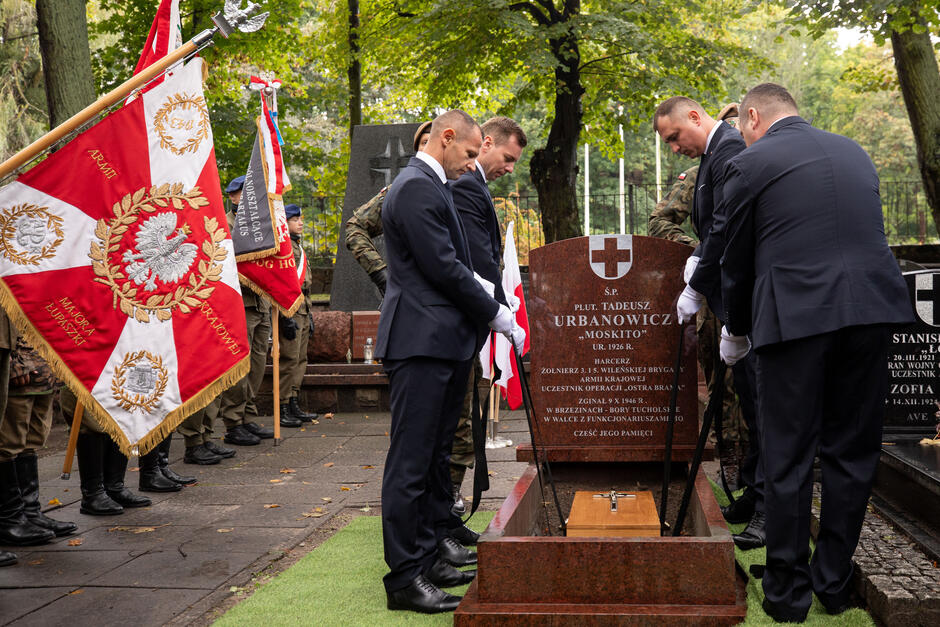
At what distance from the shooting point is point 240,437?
8.73 meters

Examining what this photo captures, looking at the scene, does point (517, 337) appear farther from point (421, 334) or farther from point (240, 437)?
point (240, 437)

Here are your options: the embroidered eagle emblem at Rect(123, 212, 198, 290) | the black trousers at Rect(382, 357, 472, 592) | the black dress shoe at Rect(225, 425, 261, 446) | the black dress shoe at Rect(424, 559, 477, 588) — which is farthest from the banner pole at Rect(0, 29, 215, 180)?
the black dress shoe at Rect(225, 425, 261, 446)

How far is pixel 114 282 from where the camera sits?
4.82 meters

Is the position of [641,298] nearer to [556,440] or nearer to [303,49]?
[556,440]

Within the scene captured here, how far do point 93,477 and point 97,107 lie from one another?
269 centimetres

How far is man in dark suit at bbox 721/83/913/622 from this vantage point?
3.56 metres

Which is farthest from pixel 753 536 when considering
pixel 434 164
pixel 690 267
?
pixel 434 164

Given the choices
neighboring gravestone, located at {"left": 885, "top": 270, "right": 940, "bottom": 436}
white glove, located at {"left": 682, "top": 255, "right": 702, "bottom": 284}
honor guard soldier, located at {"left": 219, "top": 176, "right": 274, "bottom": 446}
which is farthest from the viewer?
honor guard soldier, located at {"left": 219, "top": 176, "right": 274, "bottom": 446}

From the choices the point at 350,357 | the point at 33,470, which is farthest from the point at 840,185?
the point at 350,357

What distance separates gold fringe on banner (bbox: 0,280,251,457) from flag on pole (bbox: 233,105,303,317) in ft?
11.3

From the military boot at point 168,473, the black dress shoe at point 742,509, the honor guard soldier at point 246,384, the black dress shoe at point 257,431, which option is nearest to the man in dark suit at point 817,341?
the black dress shoe at point 742,509

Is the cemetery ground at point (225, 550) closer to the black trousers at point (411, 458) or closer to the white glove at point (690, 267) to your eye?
the black trousers at point (411, 458)

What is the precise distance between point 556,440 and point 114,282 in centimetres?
266

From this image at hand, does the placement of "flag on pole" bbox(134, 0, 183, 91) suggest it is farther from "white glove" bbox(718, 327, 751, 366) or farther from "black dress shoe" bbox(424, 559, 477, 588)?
"white glove" bbox(718, 327, 751, 366)
